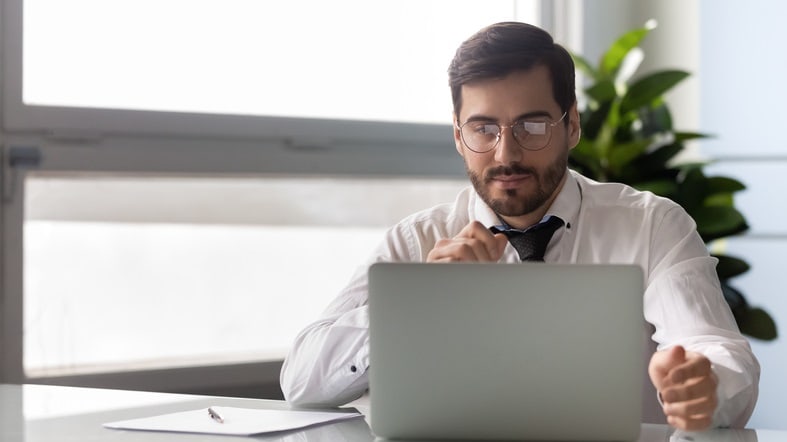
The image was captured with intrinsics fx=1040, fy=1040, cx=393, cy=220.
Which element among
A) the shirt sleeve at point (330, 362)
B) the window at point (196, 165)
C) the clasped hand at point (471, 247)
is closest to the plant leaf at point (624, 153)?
the window at point (196, 165)

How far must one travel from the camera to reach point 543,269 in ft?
4.45

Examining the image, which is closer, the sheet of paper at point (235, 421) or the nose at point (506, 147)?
the sheet of paper at point (235, 421)

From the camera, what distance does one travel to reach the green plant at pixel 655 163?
3398 millimetres

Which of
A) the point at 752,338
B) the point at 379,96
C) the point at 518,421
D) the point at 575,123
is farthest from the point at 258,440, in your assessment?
the point at 752,338

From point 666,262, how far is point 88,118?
171 cm

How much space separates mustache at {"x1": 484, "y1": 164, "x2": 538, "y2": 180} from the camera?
84.0 inches

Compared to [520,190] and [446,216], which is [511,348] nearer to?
[520,190]

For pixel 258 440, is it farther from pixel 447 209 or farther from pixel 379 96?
pixel 379 96

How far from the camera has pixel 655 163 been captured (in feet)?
11.5

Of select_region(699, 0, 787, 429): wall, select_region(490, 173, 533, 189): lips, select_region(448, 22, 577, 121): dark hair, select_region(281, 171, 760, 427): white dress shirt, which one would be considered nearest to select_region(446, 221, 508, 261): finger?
select_region(281, 171, 760, 427): white dress shirt

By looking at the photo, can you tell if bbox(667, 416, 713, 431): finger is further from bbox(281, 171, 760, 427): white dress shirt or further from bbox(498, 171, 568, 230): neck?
bbox(498, 171, 568, 230): neck

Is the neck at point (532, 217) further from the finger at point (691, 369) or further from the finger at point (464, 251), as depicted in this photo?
the finger at point (691, 369)

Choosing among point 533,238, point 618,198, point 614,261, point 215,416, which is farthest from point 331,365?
point 618,198

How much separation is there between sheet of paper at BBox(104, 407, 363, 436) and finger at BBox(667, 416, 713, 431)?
1.70 feet
